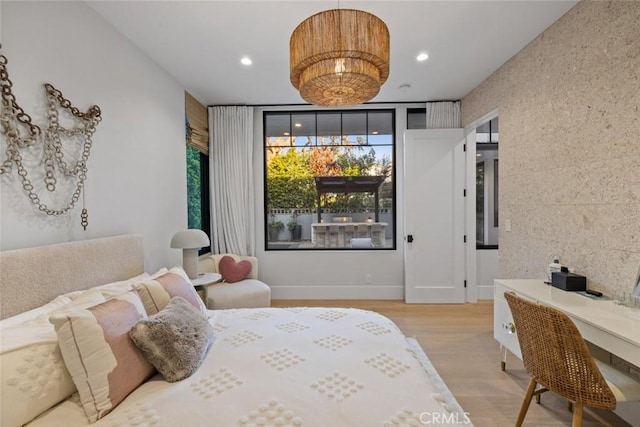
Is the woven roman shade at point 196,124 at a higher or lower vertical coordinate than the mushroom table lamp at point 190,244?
higher

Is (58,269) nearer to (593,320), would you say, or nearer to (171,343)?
(171,343)

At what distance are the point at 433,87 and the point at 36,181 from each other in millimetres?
3844

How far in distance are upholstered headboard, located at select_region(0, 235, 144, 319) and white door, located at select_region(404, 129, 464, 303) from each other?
3295 millimetres

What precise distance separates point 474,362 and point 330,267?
2131mm

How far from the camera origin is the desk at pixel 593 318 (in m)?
1.38

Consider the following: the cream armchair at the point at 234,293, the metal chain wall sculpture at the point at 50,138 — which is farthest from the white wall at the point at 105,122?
the cream armchair at the point at 234,293

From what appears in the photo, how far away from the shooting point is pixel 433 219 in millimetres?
3945

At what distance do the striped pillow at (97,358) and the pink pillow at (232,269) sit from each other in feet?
7.52

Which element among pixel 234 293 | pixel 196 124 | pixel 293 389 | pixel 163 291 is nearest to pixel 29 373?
pixel 163 291

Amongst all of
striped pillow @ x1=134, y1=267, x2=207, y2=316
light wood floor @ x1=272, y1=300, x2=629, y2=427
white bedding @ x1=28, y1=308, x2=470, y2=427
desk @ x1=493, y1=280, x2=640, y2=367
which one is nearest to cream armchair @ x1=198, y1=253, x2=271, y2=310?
light wood floor @ x1=272, y1=300, x2=629, y2=427

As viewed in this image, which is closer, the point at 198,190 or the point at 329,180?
the point at 198,190

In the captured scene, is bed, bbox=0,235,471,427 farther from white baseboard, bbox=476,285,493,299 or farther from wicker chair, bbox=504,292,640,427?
white baseboard, bbox=476,285,493,299

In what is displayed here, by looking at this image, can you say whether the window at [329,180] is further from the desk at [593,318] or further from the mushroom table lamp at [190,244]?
the desk at [593,318]

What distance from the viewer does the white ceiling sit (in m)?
2.07
